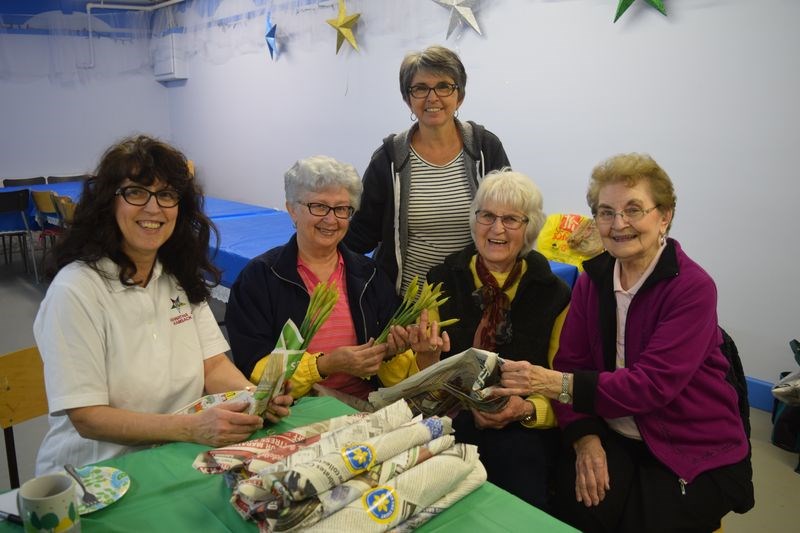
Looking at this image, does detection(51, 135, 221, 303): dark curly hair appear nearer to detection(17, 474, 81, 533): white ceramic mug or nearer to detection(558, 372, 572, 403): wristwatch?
detection(17, 474, 81, 533): white ceramic mug

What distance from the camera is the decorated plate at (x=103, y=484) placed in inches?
45.9

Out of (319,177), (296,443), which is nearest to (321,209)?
(319,177)

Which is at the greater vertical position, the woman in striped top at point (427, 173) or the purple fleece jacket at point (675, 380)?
the woman in striped top at point (427, 173)

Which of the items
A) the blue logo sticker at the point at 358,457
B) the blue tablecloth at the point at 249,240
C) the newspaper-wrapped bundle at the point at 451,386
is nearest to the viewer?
the blue logo sticker at the point at 358,457

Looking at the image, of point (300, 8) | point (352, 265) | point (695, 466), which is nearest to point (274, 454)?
point (352, 265)

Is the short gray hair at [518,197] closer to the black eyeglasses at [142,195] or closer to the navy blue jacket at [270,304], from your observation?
the navy blue jacket at [270,304]

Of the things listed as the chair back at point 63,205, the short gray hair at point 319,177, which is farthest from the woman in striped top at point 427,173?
the chair back at point 63,205

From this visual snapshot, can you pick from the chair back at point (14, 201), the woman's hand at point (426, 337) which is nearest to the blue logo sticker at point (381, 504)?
the woman's hand at point (426, 337)

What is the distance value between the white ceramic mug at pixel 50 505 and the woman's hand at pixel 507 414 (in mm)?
1137

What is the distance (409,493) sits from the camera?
3.62 feet

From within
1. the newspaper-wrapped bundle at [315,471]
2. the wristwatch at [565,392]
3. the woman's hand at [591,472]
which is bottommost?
the woman's hand at [591,472]

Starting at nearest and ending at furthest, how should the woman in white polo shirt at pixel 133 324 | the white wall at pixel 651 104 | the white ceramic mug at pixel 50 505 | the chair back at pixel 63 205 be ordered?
the white ceramic mug at pixel 50 505
the woman in white polo shirt at pixel 133 324
the white wall at pixel 651 104
the chair back at pixel 63 205

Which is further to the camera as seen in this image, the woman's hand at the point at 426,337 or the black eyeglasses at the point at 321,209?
the black eyeglasses at the point at 321,209

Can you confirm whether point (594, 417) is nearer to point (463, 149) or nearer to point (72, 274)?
point (463, 149)
